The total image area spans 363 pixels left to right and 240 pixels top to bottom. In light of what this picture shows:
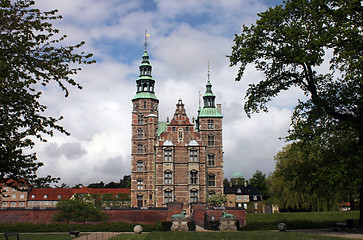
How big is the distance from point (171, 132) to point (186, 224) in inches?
991

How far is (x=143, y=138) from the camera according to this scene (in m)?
56.4

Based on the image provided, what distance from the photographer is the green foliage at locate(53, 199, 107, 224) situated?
34.2m

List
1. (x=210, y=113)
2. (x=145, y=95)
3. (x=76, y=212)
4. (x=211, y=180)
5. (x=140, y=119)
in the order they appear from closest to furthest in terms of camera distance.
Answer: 1. (x=76, y=212)
2. (x=211, y=180)
3. (x=210, y=113)
4. (x=140, y=119)
5. (x=145, y=95)

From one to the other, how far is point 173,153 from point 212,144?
281 inches

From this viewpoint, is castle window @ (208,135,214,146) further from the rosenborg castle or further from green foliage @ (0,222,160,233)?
green foliage @ (0,222,160,233)

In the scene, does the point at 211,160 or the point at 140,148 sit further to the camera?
the point at 140,148

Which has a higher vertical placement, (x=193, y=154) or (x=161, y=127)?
(x=161, y=127)

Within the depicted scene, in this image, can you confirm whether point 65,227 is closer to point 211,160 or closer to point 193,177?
point 193,177

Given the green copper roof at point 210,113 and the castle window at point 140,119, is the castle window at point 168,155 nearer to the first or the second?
the castle window at point 140,119

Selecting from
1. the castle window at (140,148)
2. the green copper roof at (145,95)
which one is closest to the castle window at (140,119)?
the green copper roof at (145,95)

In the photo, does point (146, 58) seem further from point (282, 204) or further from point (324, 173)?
point (324, 173)

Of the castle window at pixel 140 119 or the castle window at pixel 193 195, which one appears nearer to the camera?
the castle window at pixel 193 195

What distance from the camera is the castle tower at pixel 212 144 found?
54.3 m

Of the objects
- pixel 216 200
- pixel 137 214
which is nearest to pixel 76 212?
pixel 137 214
